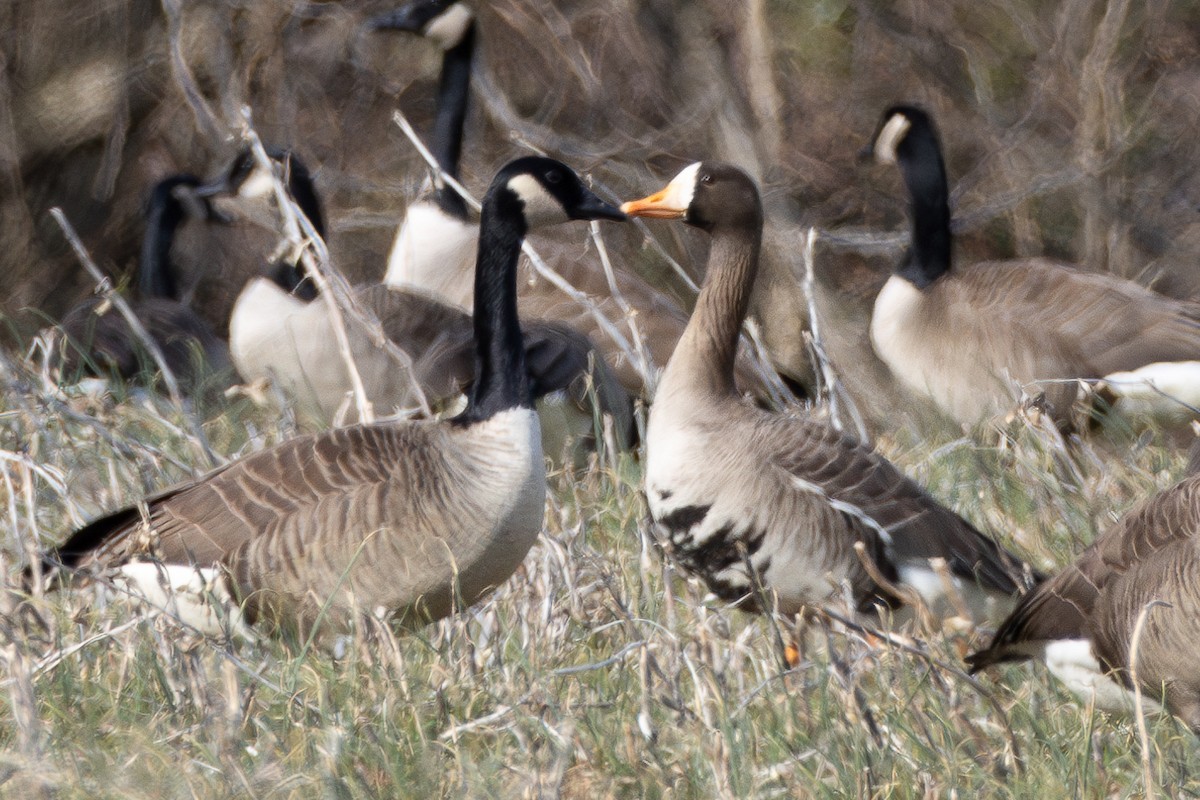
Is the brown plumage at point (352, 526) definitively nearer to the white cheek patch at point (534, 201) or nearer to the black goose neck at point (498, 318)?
the black goose neck at point (498, 318)

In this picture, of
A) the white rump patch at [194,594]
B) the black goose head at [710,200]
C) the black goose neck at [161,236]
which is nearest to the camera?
the white rump patch at [194,594]

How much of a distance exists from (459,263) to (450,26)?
1.41 meters

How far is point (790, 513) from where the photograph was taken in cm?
465

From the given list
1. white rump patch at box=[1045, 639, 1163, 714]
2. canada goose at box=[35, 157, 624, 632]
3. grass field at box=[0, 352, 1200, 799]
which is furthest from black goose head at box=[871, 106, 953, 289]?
white rump patch at box=[1045, 639, 1163, 714]

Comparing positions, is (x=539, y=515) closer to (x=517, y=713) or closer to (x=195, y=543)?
(x=195, y=543)

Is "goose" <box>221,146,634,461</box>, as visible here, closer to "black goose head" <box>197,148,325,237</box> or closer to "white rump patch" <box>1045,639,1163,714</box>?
"black goose head" <box>197,148,325,237</box>

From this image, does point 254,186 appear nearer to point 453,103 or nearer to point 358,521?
point 453,103

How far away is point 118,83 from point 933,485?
19.3ft

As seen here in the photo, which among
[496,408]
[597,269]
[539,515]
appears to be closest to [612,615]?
[539,515]

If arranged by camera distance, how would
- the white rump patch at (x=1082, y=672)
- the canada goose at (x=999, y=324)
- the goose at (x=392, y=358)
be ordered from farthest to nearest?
the canada goose at (x=999, y=324) < the goose at (x=392, y=358) < the white rump patch at (x=1082, y=672)

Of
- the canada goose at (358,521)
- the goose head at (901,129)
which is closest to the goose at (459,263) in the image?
the goose head at (901,129)

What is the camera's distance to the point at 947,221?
8320mm

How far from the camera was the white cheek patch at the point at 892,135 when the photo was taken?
8.22 metres

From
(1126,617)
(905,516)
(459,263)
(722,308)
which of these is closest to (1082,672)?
(1126,617)
